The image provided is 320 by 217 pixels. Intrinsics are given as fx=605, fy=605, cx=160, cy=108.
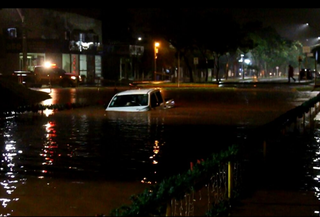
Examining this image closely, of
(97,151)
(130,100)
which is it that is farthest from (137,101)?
(97,151)

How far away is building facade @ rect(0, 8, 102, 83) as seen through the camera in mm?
62812

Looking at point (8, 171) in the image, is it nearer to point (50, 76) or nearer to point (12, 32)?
point (50, 76)

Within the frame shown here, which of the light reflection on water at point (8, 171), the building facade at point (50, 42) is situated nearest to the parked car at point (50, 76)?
the building facade at point (50, 42)

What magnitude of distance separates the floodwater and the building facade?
122 ft

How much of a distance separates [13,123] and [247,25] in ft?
218

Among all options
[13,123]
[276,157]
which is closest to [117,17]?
[13,123]

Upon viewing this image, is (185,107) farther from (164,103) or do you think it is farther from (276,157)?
(276,157)

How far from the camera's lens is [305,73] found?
76375 mm

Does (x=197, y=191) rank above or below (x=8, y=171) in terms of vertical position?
above

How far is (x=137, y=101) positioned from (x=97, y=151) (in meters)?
9.76

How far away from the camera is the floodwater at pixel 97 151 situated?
372 inches

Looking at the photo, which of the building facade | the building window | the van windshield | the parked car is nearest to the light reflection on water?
the van windshield

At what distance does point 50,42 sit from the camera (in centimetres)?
Answer: 6419

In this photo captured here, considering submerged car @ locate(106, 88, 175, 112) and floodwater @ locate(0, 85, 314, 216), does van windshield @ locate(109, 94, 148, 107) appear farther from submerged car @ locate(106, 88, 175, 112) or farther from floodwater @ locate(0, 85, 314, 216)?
floodwater @ locate(0, 85, 314, 216)
